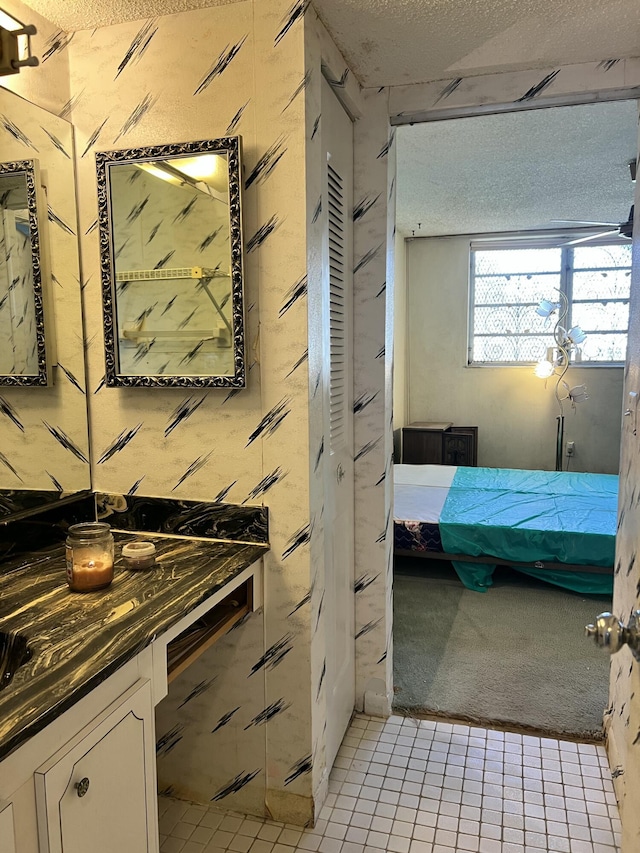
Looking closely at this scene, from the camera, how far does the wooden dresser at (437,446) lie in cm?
602

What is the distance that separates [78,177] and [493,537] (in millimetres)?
2853

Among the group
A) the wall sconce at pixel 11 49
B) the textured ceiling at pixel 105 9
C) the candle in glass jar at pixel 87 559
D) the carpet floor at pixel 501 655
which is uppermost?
the textured ceiling at pixel 105 9

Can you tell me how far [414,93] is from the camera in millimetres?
2193

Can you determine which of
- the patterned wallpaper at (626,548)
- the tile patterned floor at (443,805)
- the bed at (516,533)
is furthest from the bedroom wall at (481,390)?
the tile patterned floor at (443,805)

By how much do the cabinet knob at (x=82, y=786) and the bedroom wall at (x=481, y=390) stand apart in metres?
5.72

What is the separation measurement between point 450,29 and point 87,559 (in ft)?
5.79

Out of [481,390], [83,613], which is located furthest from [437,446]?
[83,613]

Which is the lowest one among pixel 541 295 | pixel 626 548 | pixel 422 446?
pixel 422 446

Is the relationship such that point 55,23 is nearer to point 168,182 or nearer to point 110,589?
point 168,182

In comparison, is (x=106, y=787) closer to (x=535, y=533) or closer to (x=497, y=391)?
(x=535, y=533)

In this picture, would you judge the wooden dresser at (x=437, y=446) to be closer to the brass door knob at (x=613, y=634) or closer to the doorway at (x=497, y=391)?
the doorway at (x=497, y=391)

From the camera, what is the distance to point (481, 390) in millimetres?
6363

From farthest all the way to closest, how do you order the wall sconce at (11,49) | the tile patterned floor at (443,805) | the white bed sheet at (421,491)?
the white bed sheet at (421,491)
the tile patterned floor at (443,805)
the wall sconce at (11,49)

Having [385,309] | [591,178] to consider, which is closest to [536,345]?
[591,178]
